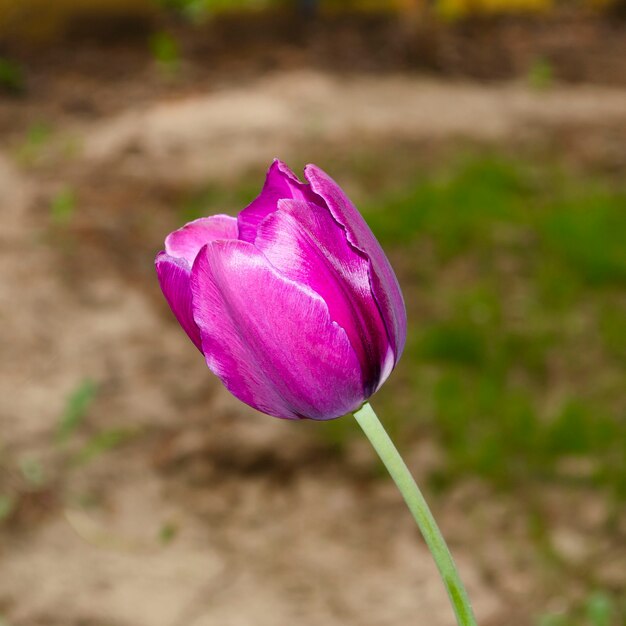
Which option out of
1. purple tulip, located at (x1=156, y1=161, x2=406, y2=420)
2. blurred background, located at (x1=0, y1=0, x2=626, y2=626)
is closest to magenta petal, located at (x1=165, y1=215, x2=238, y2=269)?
purple tulip, located at (x1=156, y1=161, x2=406, y2=420)

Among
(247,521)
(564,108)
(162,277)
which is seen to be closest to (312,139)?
(564,108)

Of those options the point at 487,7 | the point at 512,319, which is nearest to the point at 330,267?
the point at 512,319

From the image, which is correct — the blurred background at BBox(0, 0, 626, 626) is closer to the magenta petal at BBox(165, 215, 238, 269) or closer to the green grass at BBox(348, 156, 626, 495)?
the green grass at BBox(348, 156, 626, 495)

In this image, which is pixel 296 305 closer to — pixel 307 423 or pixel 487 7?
pixel 307 423

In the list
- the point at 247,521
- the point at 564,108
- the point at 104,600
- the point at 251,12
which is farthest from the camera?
the point at 251,12

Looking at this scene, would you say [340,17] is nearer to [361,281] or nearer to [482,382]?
[482,382]

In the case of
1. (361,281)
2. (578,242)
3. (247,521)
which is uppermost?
(361,281)

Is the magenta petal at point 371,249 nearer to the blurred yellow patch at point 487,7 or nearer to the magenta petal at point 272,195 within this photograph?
the magenta petal at point 272,195

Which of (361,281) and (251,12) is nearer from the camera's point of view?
(361,281)
